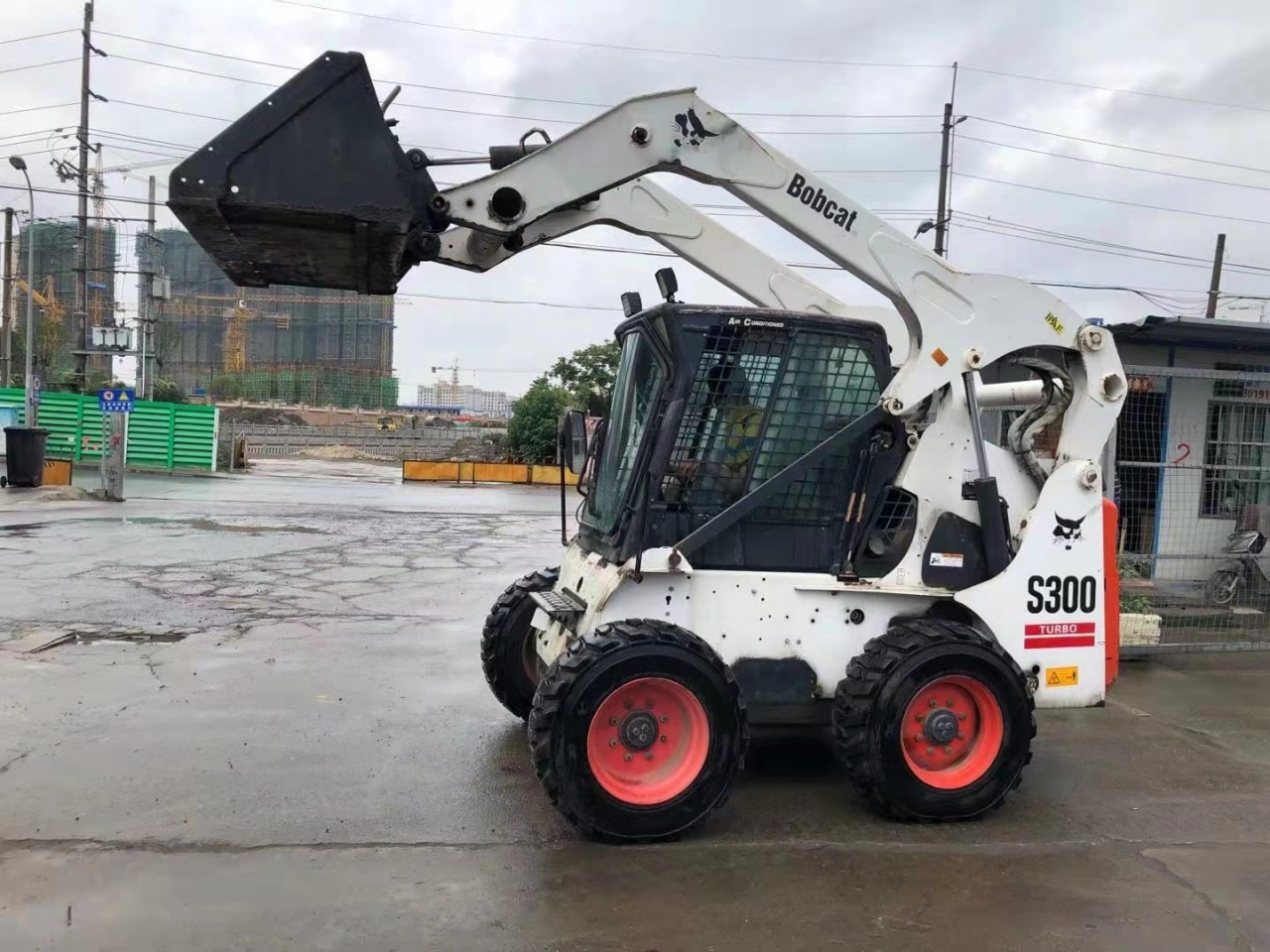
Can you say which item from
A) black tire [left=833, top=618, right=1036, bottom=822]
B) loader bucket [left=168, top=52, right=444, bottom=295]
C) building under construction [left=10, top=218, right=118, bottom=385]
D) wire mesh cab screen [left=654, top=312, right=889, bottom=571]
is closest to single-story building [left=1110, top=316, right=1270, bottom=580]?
black tire [left=833, top=618, right=1036, bottom=822]

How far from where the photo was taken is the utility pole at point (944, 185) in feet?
87.5

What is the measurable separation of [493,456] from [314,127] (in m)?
40.2

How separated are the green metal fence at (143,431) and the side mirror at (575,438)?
29306 millimetres

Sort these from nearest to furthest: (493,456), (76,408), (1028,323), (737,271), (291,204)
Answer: (291,204) → (1028,323) → (737,271) → (76,408) → (493,456)

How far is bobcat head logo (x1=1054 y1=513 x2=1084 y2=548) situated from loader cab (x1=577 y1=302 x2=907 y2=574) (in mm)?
883

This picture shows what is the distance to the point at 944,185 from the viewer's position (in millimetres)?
27484

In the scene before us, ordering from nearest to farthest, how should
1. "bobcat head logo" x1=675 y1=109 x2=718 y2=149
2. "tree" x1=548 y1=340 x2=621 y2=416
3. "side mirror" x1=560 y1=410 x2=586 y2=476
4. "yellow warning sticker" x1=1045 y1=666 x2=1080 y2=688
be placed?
"bobcat head logo" x1=675 y1=109 x2=718 y2=149
"yellow warning sticker" x1=1045 y1=666 x2=1080 y2=688
"side mirror" x1=560 y1=410 x2=586 y2=476
"tree" x1=548 y1=340 x2=621 y2=416

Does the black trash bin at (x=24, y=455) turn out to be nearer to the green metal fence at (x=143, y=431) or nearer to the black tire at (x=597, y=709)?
the green metal fence at (x=143, y=431)

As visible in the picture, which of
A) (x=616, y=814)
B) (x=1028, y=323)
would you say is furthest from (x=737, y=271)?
(x=616, y=814)

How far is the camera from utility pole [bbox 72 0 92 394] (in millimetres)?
31328

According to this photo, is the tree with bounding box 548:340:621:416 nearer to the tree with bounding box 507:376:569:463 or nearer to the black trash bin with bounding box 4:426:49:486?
the tree with bounding box 507:376:569:463

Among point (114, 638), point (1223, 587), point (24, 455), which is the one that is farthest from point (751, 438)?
point (24, 455)

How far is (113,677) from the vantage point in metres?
7.24

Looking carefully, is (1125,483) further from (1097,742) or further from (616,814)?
(616,814)
